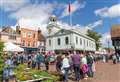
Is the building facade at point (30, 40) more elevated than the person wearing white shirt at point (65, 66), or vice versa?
the building facade at point (30, 40)

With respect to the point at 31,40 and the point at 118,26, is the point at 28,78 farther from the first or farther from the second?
the point at 31,40

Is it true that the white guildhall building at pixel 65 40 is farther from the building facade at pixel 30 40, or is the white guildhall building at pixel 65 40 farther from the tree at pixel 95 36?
the tree at pixel 95 36

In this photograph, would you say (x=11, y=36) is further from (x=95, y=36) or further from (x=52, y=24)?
(x=95, y=36)

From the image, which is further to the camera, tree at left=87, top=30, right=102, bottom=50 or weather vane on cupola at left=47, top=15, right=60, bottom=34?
tree at left=87, top=30, right=102, bottom=50

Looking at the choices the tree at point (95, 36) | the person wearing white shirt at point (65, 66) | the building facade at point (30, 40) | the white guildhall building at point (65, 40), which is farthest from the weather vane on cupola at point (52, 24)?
the person wearing white shirt at point (65, 66)

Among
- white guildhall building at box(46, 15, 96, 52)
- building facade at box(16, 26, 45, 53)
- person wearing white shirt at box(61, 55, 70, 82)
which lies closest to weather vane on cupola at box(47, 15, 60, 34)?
white guildhall building at box(46, 15, 96, 52)

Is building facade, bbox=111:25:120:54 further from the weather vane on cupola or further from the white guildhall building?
the weather vane on cupola

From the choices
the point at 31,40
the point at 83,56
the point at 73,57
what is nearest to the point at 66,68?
the point at 73,57

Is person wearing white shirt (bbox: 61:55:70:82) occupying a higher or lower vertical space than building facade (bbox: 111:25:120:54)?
lower

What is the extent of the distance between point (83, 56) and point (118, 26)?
4112 centimetres

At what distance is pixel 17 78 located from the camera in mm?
16281

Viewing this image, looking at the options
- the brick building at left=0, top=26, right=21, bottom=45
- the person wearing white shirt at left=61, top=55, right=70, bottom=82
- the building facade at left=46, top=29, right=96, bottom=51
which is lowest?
the person wearing white shirt at left=61, top=55, right=70, bottom=82

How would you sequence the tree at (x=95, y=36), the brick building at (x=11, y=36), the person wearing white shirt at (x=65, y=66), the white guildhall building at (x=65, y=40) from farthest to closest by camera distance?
the tree at (x=95, y=36), the brick building at (x=11, y=36), the white guildhall building at (x=65, y=40), the person wearing white shirt at (x=65, y=66)

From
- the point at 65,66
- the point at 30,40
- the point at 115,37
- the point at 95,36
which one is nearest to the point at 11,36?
the point at 30,40
